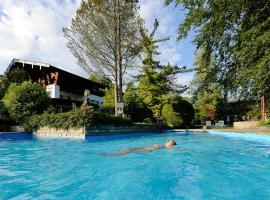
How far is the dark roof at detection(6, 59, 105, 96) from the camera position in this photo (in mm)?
27359

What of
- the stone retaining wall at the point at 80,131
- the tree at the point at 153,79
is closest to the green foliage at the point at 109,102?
the tree at the point at 153,79

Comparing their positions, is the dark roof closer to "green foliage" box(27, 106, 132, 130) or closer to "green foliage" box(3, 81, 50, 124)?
"green foliage" box(3, 81, 50, 124)

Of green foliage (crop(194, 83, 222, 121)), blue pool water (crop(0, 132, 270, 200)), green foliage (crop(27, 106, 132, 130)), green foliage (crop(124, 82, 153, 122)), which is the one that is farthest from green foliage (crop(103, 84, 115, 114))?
blue pool water (crop(0, 132, 270, 200))

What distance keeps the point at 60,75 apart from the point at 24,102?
33.3 ft

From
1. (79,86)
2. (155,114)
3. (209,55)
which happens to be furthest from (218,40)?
(79,86)

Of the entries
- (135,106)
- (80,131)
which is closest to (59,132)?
(80,131)

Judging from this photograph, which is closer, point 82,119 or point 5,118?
point 82,119

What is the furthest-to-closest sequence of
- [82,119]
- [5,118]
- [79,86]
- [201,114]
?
[201,114] → [79,86] → [5,118] → [82,119]

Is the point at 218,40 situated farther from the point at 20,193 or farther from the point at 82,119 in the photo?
the point at 82,119

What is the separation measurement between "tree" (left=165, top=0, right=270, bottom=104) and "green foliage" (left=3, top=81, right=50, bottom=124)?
12.1m

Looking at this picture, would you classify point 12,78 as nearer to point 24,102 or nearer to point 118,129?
point 24,102

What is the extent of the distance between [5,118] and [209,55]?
1353cm

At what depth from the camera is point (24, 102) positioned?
58.9 feet

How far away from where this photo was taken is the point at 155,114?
90.6ft
